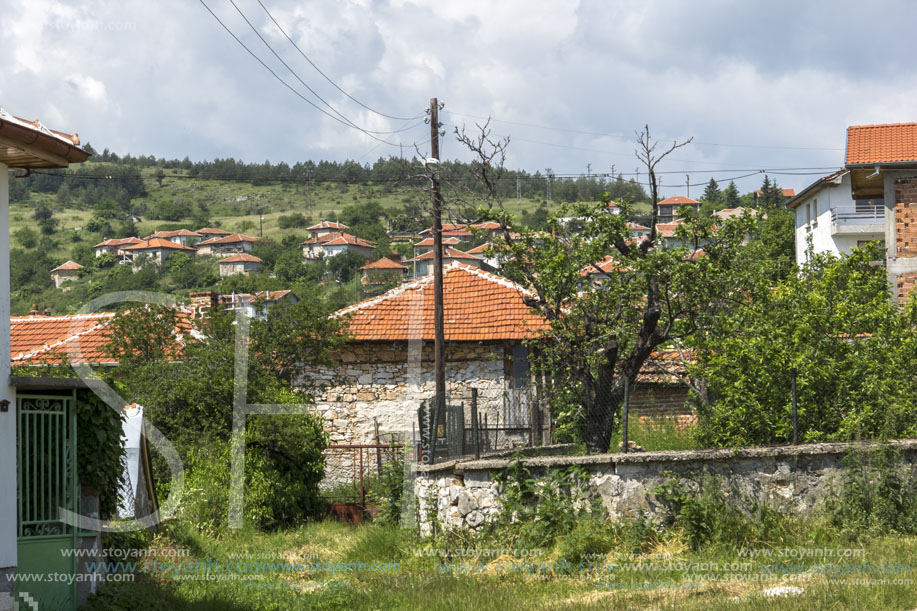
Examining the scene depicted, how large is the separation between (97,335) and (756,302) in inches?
707

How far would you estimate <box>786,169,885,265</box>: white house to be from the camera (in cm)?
4144

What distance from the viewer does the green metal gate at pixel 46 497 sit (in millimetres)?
7816

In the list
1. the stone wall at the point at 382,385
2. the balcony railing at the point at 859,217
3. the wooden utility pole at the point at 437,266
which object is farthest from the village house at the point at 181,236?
the wooden utility pole at the point at 437,266

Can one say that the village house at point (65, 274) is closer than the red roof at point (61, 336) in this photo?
No

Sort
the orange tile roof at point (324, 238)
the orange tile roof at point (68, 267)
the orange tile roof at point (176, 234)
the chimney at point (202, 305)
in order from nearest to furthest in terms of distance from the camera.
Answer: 1. the chimney at point (202, 305)
2. the orange tile roof at point (68, 267)
3. the orange tile roof at point (324, 238)
4. the orange tile roof at point (176, 234)

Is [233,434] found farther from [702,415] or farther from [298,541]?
[702,415]

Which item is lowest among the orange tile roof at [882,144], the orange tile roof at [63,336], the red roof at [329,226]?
the orange tile roof at [63,336]

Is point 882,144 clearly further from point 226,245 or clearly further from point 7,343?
point 226,245

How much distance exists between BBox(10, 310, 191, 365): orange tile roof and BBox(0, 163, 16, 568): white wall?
11838mm

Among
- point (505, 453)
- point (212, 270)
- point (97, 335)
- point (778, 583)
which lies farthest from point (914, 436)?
point (212, 270)

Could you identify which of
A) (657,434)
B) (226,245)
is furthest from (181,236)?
A: (657,434)

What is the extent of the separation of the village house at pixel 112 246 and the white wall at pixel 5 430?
79.1 meters

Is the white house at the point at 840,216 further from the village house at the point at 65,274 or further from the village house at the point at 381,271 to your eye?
the village house at the point at 65,274

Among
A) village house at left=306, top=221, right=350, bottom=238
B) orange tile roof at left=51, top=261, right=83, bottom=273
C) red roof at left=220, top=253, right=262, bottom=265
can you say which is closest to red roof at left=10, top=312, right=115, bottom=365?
orange tile roof at left=51, top=261, right=83, bottom=273
